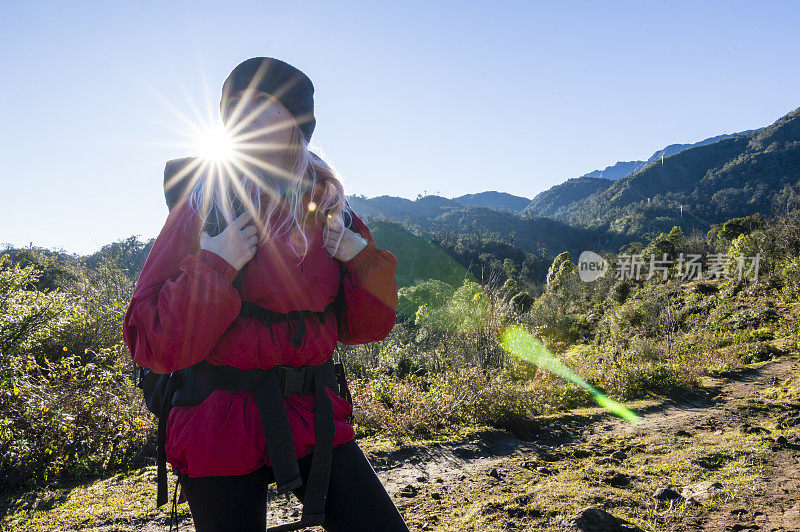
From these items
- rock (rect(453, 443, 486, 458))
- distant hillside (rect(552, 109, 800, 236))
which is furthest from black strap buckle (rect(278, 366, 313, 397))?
distant hillside (rect(552, 109, 800, 236))

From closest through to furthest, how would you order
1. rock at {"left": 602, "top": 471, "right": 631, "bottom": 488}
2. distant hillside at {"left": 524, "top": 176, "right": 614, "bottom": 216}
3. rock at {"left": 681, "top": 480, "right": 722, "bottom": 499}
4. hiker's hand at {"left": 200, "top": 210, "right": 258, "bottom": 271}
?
hiker's hand at {"left": 200, "top": 210, "right": 258, "bottom": 271}
rock at {"left": 681, "top": 480, "right": 722, "bottom": 499}
rock at {"left": 602, "top": 471, "right": 631, "bottom": 488}
distant hillside at {"left": 524, "top": 176, "right": 614, "bottom": 216}

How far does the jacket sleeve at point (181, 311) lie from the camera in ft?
3.27

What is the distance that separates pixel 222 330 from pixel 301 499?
1.73 feet

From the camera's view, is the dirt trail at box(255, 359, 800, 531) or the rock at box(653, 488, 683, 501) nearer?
the dirt trail at box(255, 359, 800, 531)

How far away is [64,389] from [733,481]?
595 centimetres

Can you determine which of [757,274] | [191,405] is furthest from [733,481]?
[757,274]

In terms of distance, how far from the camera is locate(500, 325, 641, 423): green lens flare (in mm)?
6463

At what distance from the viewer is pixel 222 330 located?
105 centimetres

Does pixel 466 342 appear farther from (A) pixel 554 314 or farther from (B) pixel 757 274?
(B) pixel 757 274

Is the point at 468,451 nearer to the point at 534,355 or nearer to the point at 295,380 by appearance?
the point at 295,380

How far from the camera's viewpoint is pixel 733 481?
9.12 ft

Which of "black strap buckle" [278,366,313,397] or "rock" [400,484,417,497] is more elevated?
"black strap buckle" [278,366,313,397]

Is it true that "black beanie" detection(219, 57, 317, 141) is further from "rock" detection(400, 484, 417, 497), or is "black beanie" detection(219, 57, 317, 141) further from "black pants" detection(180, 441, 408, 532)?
"rock" detection(400, 484, 417, 497)

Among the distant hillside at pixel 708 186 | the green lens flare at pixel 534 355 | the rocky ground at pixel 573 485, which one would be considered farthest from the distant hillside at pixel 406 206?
the rocky ground at pixel 573 485
